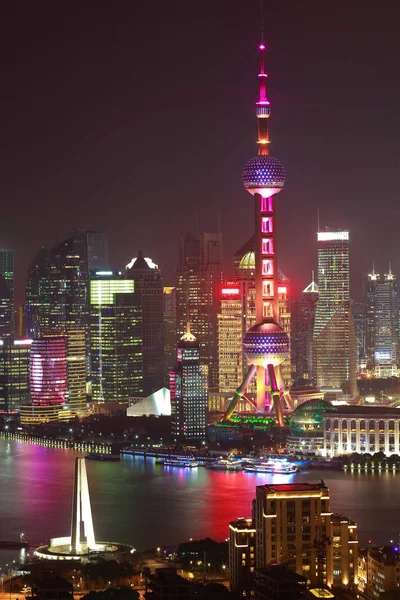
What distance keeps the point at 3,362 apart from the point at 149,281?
6804mm

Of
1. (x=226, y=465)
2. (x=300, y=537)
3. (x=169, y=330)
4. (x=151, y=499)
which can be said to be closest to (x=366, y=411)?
(x=226, y=465)

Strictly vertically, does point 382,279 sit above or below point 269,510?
above

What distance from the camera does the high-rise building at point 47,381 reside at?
42656mm

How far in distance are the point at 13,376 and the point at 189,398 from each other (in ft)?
29.7

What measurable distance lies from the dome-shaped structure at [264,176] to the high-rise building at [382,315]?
18.6 meters

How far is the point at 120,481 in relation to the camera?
3111 cm

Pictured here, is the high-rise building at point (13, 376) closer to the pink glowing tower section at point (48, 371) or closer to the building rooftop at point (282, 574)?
the pink glowing tower section at point (48, 371)

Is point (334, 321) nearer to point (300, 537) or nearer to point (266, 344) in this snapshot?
point (266, 344)

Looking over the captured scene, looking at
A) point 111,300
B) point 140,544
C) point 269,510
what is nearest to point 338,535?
point 269,510

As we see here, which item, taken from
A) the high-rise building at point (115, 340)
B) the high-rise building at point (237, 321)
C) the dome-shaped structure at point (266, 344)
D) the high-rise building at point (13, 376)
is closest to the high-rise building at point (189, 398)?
the dome-shaped structure at point (266, 344)

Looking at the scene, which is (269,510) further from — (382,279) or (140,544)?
(382,279)

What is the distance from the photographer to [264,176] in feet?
123

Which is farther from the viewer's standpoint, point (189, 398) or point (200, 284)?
point (200, 284)

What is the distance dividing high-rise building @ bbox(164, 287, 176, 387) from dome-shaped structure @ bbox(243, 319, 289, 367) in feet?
33.4
